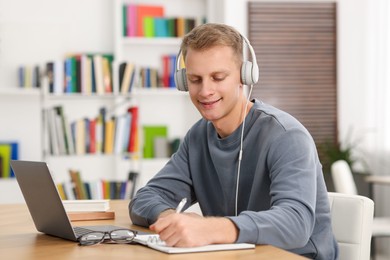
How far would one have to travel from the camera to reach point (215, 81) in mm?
2166

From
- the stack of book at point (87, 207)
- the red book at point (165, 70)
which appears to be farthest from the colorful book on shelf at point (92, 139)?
the stack of book at point (87, 207)

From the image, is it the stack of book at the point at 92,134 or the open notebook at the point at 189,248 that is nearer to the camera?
the open notebook at the point at 189,248

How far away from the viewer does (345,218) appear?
2188mm

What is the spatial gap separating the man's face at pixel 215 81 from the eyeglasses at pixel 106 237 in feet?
1.50

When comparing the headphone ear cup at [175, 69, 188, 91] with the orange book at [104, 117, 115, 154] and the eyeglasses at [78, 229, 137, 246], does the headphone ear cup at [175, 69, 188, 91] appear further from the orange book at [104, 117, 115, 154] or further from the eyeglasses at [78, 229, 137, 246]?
Answer: the orange book at [104, 117, 115, 154]

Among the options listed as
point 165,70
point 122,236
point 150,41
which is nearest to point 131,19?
point 150,41

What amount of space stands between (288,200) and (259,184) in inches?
8.9

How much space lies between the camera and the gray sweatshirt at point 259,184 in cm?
187

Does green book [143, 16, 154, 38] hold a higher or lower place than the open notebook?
higher

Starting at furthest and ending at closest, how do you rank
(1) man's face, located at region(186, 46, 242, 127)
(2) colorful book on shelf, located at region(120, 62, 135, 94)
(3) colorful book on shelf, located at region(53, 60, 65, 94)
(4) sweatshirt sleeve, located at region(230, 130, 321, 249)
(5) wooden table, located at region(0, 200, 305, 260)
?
1. (2) colorful book on shelf, located at region(120, 62, 135, 94)
2. (3) colorful book on shelf, located at region(53, 60, 65, 94)
3. (1) man's face, located at region(186, 46, 242, 127)
4. (4) sweatshirt sleeve, located at region(230, 130, 321, 249)
5. (5) wooden table, located at region(0, 200, 305, 260)

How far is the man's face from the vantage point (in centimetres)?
214

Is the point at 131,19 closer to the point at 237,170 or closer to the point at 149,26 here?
the point at 149,26

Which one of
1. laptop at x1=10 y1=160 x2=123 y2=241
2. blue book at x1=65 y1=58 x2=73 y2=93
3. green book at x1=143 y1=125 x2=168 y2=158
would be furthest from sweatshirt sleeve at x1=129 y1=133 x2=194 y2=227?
green book at x1=143 y1=125 x2=168 y2=158

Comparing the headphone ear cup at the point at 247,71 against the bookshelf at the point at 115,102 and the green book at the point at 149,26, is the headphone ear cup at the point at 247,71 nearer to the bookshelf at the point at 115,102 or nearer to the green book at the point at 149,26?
the bookshelf at the point at 115,102
